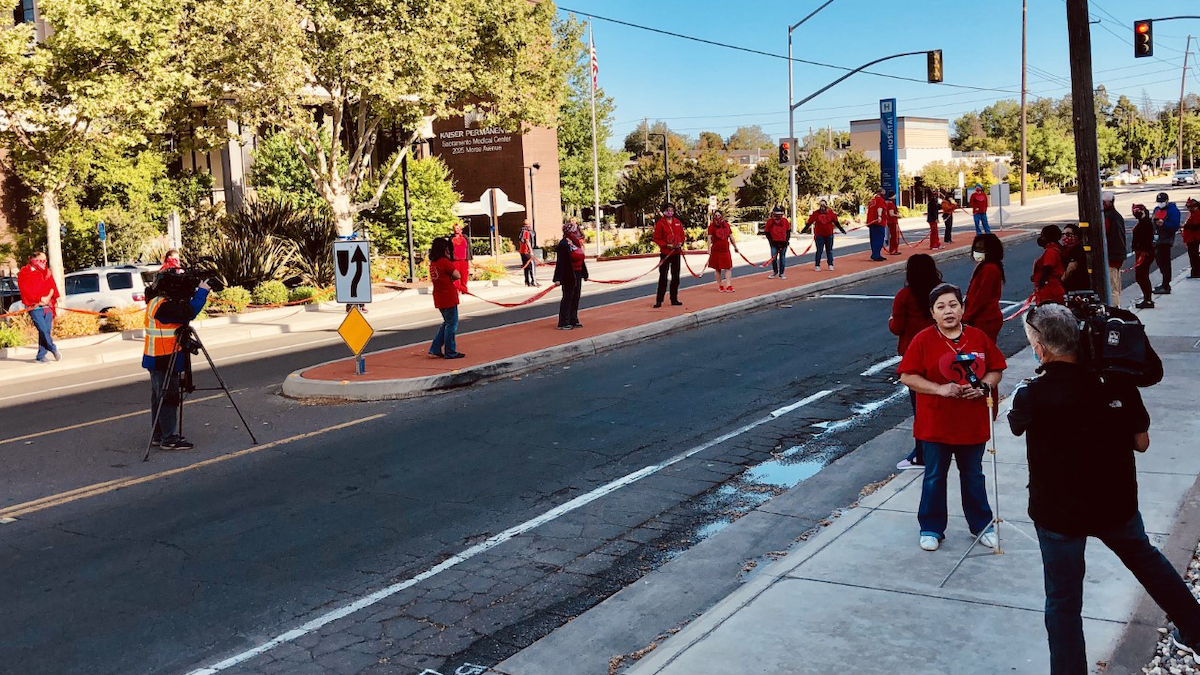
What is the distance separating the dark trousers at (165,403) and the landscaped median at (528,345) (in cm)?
254

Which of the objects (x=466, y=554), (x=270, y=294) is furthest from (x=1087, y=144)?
(x=270, y=294)

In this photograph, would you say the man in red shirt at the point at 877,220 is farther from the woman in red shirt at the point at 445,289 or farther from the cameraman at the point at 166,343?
the cameraman at the point at 166,343

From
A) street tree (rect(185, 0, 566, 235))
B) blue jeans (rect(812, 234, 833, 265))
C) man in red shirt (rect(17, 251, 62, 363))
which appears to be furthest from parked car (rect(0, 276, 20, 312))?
blue jeans (rect(812, 234, 833, 265))

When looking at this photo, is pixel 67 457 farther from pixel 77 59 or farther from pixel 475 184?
pixel 475 184

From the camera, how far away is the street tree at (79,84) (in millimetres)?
21422

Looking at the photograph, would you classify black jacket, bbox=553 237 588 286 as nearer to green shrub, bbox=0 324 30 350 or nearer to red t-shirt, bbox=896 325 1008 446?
red t-shirt, bbox=896 325 1008 446

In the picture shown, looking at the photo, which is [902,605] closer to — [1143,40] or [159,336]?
[159,336]

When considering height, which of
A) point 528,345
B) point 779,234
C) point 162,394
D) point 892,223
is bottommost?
point 528,345

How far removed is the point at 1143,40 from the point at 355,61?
21498mm

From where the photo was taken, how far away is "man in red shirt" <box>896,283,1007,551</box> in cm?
605

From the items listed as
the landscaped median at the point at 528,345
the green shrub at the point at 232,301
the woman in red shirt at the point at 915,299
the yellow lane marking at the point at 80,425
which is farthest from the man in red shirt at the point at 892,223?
the woman in red shirt at the point at 915,299

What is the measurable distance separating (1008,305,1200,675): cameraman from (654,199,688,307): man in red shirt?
47.6ft

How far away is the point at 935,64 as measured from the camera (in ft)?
115

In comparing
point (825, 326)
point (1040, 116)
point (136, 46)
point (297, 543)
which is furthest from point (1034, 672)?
point (1040, 116)
